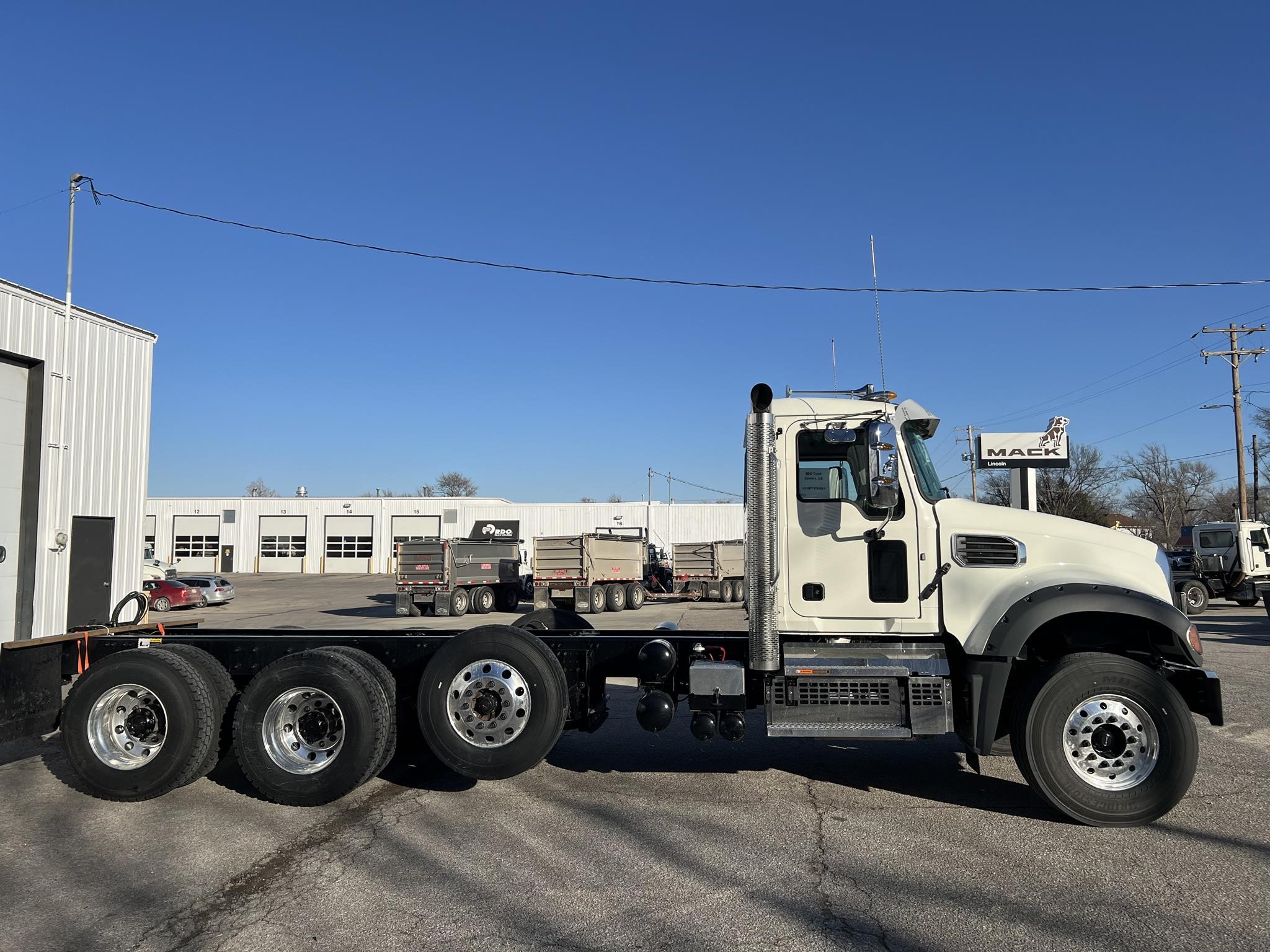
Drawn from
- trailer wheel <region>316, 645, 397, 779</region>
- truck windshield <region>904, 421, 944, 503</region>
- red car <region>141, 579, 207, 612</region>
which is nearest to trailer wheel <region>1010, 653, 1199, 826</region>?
truck windshield <region>904, 421, 944, 503</region>

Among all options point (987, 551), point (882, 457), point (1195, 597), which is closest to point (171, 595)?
point (882, 457)

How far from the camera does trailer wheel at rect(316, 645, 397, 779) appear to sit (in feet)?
20.5

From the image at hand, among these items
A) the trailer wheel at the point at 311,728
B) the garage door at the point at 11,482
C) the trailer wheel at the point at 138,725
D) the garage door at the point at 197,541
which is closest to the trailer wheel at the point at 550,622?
the trailer wheel at the point at 311,728

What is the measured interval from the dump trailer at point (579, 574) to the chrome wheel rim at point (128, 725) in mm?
20396

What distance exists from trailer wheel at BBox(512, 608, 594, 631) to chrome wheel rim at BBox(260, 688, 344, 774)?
6.42ft

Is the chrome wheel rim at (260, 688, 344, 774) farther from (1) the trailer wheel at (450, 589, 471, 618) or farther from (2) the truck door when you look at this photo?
(1) the trailer wheel at (450, 589, 471, 618)

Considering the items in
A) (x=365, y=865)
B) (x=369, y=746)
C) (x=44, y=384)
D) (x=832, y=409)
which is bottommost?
(x=365, y=865)

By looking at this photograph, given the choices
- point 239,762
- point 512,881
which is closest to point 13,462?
point 239,762

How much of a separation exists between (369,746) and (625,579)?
23.6m

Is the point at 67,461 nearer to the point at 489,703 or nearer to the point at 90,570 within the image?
the point at 90,570

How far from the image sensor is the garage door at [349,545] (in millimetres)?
62844

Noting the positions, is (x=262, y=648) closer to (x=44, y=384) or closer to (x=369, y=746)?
(x=369, y=746)

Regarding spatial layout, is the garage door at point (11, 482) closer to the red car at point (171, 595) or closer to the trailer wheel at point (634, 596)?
the red car at point (171, 595)

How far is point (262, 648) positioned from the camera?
675cm
